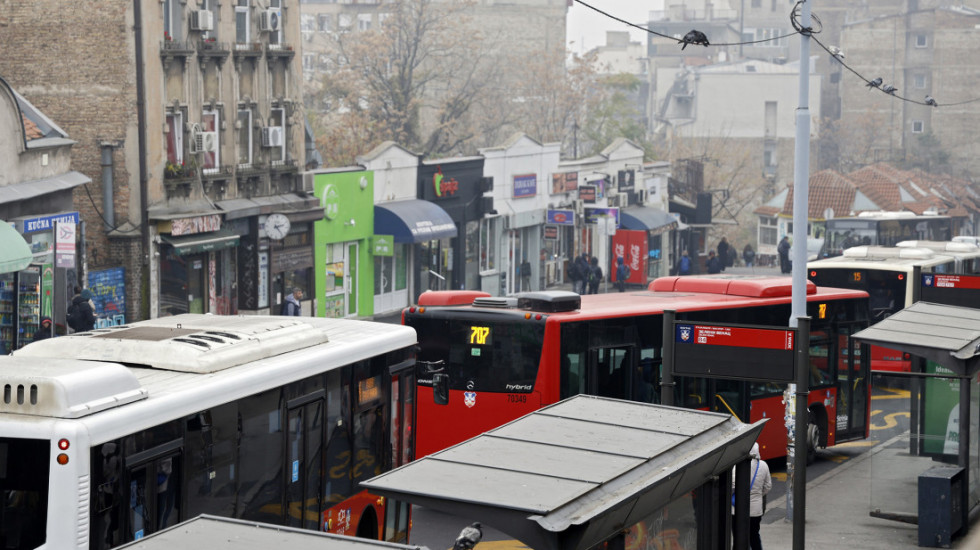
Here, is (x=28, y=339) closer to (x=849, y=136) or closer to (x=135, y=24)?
(x=135, y=24)

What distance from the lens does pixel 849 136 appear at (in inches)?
4328

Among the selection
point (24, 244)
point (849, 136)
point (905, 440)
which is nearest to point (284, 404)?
point (905, 440)

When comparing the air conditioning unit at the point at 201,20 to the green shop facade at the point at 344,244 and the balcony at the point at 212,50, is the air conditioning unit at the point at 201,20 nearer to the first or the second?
the balcony at the point at 212,50

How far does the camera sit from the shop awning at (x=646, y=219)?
59.8m

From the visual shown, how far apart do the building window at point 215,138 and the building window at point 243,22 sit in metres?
2.54

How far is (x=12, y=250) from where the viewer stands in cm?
2417

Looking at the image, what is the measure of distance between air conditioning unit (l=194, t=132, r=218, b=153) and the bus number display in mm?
19751

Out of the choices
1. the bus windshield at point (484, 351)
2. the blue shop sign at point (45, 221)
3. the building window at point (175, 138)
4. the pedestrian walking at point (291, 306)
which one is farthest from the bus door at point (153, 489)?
the building window at point (175, 138)

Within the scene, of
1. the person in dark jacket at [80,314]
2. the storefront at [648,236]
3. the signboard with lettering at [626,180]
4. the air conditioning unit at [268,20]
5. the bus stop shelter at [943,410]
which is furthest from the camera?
the signboard with lettering at [626,180]

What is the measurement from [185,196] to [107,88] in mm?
3492

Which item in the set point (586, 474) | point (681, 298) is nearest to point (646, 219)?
point (681, 298)

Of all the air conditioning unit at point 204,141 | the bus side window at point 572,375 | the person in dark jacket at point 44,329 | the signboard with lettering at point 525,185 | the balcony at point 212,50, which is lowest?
the person in dark jacket at point 44,329

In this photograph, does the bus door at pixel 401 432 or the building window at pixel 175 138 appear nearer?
the bus door at pixel 401 432

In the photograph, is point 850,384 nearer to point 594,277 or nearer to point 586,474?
point 586,474
